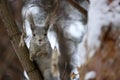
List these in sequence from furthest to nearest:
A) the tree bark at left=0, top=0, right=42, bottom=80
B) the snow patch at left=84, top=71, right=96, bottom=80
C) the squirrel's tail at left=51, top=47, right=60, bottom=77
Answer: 1. the tree bark at left=0, top=0, right=42, bottom=80
2. the squirrel's tail at left=51, top=47, right=60, bottom=77
3. the snow patch at left=84, top=71, right=96, bottom=80

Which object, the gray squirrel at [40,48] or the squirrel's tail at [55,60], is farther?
the gray squirrel at [40,48]

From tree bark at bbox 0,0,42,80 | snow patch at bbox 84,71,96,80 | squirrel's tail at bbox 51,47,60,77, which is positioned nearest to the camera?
snow patch at bbox 84,71,96,80

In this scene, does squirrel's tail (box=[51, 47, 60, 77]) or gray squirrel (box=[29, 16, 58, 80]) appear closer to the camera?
squirrel's tail (box=[51, 47, 60, 77])

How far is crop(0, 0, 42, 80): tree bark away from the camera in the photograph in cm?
227

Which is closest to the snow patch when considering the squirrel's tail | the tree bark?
the squirrel's tail

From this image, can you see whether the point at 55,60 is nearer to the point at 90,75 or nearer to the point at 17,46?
the point at 17,46

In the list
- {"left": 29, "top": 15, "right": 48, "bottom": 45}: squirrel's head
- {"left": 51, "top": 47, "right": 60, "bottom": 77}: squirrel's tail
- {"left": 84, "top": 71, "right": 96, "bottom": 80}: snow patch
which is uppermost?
{"left": 84, "top": 71, "right": 96, "bottom": 80}: snow patch

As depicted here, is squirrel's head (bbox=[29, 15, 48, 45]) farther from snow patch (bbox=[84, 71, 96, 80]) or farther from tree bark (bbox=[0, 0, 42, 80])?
snow patch (bbox=[84, 71, 96, 80])

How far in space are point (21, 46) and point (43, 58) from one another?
0.18 m

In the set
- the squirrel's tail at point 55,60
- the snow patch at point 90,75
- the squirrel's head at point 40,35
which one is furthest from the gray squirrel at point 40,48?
the snow patch at point 90,75

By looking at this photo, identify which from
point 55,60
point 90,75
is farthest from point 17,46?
point 90,75

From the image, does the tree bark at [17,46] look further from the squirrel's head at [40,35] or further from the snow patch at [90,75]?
the snow patch at [90,75]

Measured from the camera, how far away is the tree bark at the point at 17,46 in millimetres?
2266

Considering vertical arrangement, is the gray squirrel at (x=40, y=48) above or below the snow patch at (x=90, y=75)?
below
